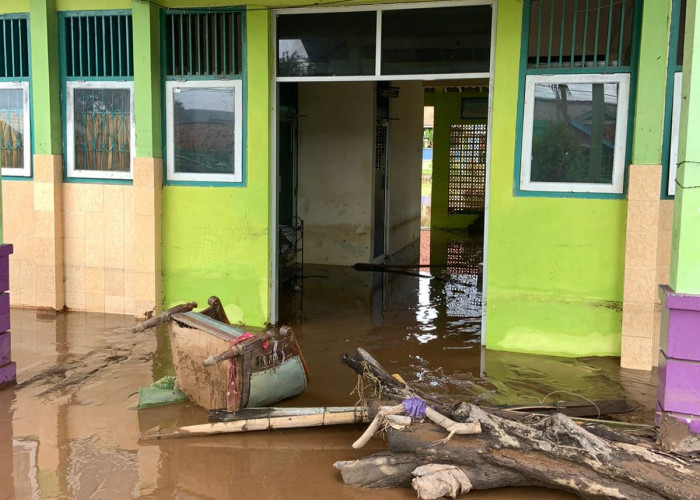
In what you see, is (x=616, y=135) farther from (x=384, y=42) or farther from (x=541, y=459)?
(x=541, y=459)

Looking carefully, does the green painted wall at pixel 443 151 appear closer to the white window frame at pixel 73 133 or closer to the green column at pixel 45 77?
the white window frame at pixel 73 133

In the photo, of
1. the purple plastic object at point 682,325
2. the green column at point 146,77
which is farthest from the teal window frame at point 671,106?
the green column at point 146,77

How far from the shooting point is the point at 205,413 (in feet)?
14.8

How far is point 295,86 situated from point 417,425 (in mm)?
7298

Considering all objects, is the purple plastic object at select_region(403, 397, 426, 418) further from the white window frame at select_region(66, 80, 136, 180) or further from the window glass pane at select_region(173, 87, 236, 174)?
the white window frame at select_region(66, 80, 136, 180)

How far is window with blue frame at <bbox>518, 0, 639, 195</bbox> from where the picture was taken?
5.70m

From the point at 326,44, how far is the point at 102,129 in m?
2.64

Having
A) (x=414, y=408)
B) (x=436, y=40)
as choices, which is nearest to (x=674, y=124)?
(x=436, y=40)

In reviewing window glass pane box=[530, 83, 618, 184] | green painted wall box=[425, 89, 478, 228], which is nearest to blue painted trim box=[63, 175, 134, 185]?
window glass pane box=[530, 83, 618, 184]

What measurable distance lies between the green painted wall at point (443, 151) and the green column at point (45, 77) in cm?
974

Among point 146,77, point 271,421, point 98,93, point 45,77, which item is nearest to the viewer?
point 271,421

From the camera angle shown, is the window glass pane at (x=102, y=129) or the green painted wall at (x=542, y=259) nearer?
the green painted wall at (x=542, y=259)

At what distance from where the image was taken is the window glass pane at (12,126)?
7355mm

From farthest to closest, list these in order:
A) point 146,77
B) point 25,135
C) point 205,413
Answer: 1. point 25,135
2. point 146,77
3. point 205,413
